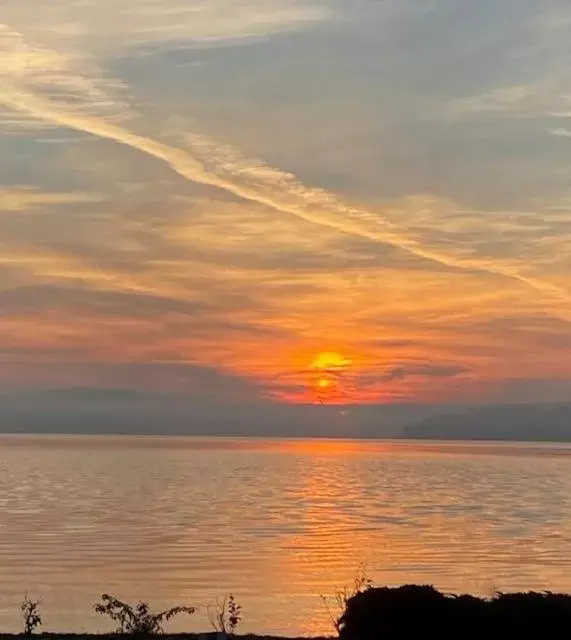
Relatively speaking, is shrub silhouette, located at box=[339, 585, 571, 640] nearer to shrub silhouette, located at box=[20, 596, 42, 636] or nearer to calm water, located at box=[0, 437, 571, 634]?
shrub silhouette, located at box=[20, 596, 42, 636]

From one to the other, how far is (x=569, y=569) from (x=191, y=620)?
47.9 feet

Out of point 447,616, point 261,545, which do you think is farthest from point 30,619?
point 261,545

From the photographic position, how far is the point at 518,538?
43000 mm

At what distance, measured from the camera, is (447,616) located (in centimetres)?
1293

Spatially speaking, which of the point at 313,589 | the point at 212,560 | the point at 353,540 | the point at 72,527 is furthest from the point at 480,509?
the point at 313,589

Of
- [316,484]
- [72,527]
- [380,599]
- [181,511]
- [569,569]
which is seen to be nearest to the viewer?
[380,599]

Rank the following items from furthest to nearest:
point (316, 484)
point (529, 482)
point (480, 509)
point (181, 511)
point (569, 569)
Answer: point (529, 482) < point (316, 484) < point (480, 509) < point (181, 511) < point (569, 569)

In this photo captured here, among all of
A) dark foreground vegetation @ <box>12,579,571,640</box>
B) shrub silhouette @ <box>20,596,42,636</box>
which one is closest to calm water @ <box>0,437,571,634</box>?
shrub silhouette @ <box>20,596,42,636</box>

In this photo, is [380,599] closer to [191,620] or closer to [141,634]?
[141,634]

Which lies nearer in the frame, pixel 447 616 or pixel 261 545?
pixel 447 616

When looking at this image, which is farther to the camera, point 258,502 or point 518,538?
point 258,502

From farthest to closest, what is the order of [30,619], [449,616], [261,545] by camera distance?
[261,545] < [30,619] < [449,616]

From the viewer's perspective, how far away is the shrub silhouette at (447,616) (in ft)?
41.7

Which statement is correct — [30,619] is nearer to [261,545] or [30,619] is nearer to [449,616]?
[449,616]
